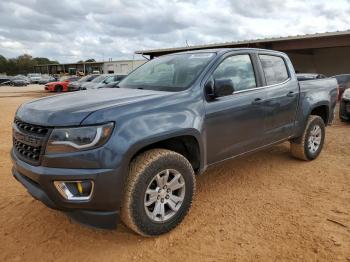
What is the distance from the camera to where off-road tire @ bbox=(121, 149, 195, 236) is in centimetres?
296

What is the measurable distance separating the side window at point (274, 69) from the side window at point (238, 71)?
1.12 feet

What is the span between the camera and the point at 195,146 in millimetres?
3580

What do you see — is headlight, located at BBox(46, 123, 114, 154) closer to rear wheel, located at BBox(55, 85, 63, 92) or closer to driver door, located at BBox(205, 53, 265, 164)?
driver door, located at BBox(205, 53, 265, 164)

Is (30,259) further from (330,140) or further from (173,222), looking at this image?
(330,140)

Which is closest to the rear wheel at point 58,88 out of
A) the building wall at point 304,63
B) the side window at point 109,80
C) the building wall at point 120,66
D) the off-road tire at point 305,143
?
the side window at point 109,80

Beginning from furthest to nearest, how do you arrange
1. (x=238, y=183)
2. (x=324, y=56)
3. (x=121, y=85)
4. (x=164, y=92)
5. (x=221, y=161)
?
1. (x=324, y=56)
2. (x=238, y=183)
3. (x=121, y=85)
4. (x=221, y=161)
5. (x=164, y=92)

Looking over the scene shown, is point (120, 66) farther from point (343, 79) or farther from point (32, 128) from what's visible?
point (32, 128)

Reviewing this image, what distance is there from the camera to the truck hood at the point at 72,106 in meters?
2.81

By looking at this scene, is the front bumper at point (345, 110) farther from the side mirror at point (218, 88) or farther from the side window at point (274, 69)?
the side mirror at point (218, 88)

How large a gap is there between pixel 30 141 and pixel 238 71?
250cm

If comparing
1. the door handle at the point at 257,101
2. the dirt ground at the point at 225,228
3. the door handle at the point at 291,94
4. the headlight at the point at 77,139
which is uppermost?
the door handle at the point at 291,94

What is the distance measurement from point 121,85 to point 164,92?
1011 mm

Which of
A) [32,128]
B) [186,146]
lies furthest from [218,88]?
[32,128]

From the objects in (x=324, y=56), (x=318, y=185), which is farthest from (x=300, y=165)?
(x=324, y=56)
